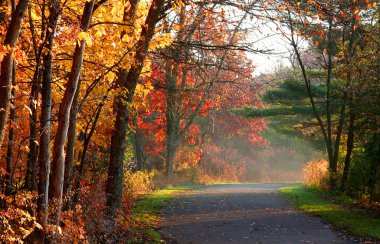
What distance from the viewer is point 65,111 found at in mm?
6246

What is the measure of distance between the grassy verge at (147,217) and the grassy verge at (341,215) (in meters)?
4.50

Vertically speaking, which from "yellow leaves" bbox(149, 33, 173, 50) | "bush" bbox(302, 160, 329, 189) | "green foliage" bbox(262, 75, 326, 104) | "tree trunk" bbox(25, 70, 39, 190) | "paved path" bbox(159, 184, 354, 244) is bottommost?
"paved path" bbox(159, 184, 354, 244)

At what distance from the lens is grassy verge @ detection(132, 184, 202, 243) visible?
10.6 metres

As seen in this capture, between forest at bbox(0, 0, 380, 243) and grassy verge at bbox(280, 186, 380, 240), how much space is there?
151 centimetres

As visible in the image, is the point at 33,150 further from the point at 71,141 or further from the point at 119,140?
the point at 119,140

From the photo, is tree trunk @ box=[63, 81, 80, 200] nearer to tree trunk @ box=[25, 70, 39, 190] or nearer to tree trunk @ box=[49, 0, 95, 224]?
tree trunk @ box=[25, 70, 39, 190]

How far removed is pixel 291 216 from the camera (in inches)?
575

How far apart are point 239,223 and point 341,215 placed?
317 centimetres

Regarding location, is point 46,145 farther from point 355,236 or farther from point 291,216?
point 291,216

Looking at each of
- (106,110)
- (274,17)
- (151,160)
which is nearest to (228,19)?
(274,17)

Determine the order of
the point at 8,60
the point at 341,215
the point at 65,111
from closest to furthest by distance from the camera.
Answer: the point at 8,60
the point at 65,111
the point at 341,215

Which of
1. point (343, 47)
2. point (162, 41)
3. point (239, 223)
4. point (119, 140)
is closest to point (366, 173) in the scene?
point (343, 47)

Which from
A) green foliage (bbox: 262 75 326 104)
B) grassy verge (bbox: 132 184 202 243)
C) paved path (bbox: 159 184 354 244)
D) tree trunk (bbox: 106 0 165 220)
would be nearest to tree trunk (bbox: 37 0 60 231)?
grassy verge (bbox: 132 184 202 243)

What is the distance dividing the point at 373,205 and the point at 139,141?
14.8m
